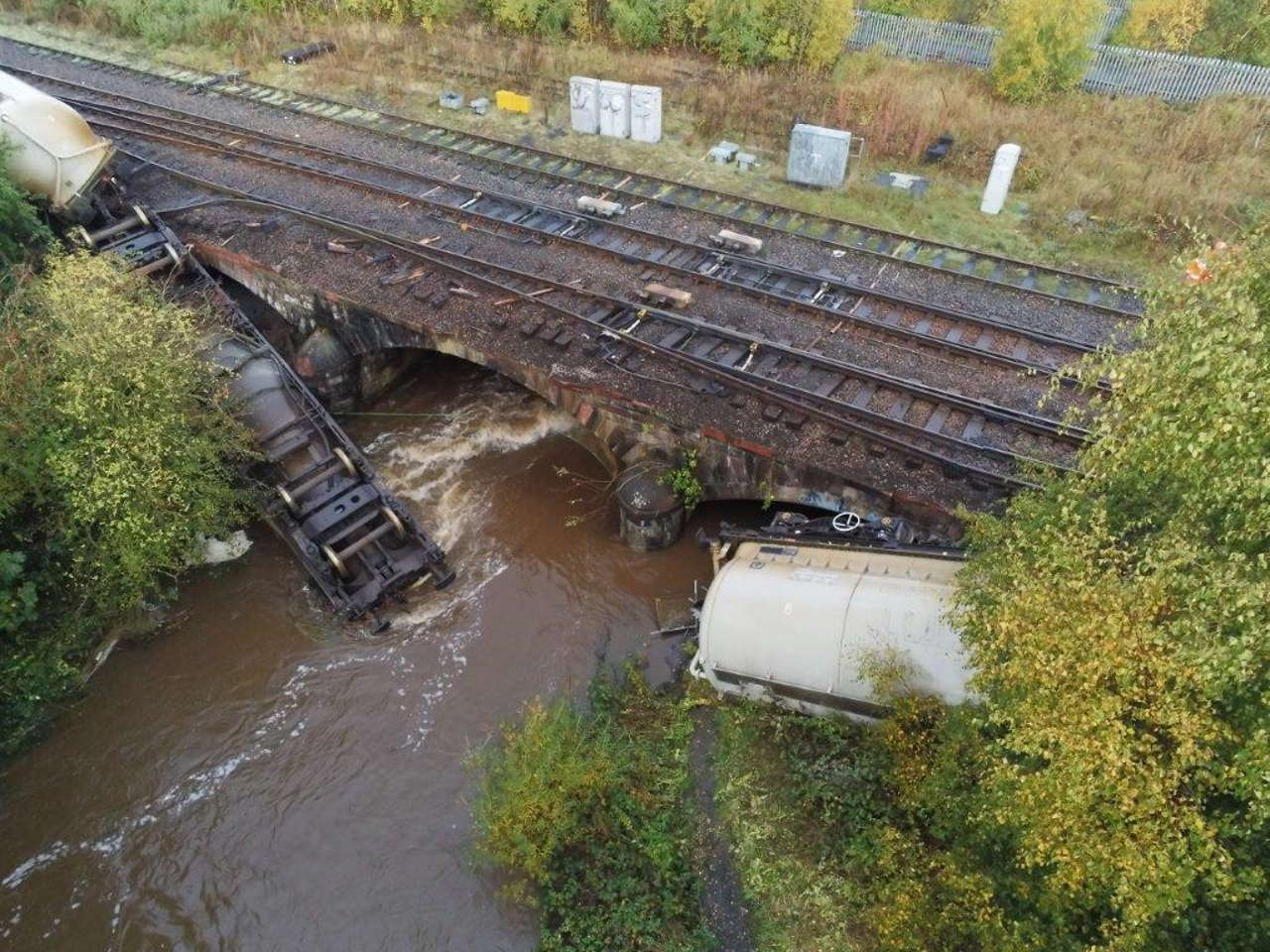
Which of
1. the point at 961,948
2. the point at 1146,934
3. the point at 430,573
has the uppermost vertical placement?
the point at 1146,934

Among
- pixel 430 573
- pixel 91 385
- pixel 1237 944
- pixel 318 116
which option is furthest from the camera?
pixel 318 116

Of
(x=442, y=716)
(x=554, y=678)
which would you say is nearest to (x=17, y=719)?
(x=442, y=716)

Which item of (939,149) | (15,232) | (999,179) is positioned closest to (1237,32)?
(939,149)

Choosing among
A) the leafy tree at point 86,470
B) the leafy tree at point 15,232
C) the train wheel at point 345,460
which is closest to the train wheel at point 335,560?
the train wheel at point 345,460

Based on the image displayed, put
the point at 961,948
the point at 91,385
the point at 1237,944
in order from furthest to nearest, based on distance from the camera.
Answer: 1. the point at 91,385
2. the point at 961,948
3. the point at 1237,944

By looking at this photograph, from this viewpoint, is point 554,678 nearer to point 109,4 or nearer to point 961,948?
point 961,948

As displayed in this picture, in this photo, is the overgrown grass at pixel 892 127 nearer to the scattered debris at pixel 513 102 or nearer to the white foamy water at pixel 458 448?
the scattered debris at pixel 513 102
